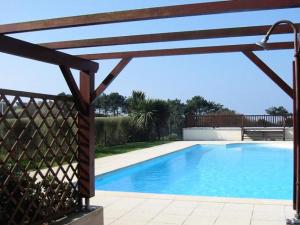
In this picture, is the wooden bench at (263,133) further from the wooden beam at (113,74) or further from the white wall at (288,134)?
the wooden beam at (113,74)

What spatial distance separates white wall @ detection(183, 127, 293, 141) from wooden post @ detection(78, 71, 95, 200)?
19698 mm

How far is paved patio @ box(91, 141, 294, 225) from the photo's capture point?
19.0ft

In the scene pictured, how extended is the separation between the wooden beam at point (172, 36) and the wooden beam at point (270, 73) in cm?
59

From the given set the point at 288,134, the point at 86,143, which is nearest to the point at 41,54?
the point at 86,143

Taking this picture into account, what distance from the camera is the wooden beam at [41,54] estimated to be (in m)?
3.83

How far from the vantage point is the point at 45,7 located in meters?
6.23

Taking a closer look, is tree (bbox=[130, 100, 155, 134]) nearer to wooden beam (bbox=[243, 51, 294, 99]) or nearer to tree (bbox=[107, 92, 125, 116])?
wooden beam (bbox=[243, 51, 294, 99])

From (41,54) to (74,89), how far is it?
0.88 m

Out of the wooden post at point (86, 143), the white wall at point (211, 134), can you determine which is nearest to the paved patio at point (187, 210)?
the wooden post at point (86, 143)

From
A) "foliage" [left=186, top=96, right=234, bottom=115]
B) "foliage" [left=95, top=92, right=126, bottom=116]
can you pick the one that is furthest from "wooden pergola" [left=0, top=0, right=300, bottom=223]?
"foliage" [left=95, top=92, right=126, bottom=116]

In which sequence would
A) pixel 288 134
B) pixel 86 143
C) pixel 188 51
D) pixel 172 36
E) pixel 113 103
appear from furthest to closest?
pixel 113 103
pixel 288 134
pixel 188 51
pixel 86 143
pixel 172 36

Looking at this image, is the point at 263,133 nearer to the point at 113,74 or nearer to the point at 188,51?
the point at 188,51

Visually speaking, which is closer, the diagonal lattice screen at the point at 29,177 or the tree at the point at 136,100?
the diagonal lattice screen at the point at 29,177

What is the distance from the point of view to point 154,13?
3643 millimetres
